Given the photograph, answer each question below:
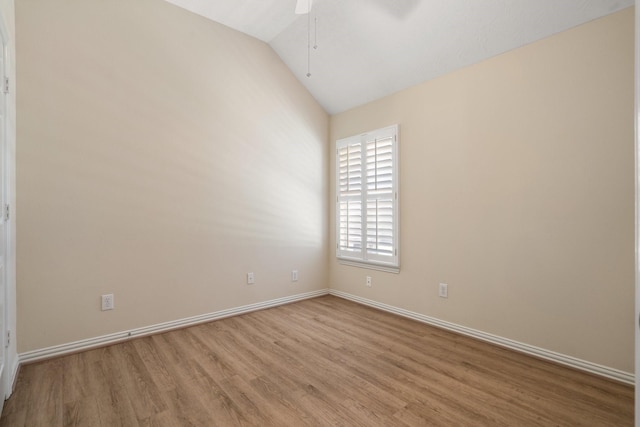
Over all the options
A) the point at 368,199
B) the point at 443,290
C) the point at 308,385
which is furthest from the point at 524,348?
the point at 368,199

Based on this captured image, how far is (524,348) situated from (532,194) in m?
1.26

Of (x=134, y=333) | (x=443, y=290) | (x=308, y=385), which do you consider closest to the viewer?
(x=308, y=385)

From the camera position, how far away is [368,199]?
3834mm

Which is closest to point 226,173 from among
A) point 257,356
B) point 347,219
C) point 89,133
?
point 89,133

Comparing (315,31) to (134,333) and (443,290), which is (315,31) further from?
(134,333)

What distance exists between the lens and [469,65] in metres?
2.95

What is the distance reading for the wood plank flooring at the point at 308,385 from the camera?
1781 millimetres

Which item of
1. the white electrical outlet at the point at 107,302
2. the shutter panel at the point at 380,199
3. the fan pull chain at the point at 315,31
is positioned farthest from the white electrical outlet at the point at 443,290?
the white electrical outlet at the point at 107,302

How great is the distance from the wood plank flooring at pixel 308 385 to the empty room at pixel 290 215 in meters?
0.02

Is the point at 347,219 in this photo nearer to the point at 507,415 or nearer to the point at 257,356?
the point at 257,356

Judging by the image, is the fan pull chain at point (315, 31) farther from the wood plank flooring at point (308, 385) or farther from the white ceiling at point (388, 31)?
the wood plank flooring at point (308, 385)

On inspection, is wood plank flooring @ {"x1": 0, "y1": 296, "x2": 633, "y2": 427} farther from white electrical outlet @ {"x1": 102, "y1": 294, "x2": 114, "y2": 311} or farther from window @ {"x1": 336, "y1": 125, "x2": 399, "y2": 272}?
window @ {"x1": 336, "y1": 125, "x2": 399, "y2": 272}

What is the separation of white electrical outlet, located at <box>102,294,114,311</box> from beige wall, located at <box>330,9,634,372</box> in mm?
2830

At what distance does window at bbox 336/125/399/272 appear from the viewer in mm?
3594
